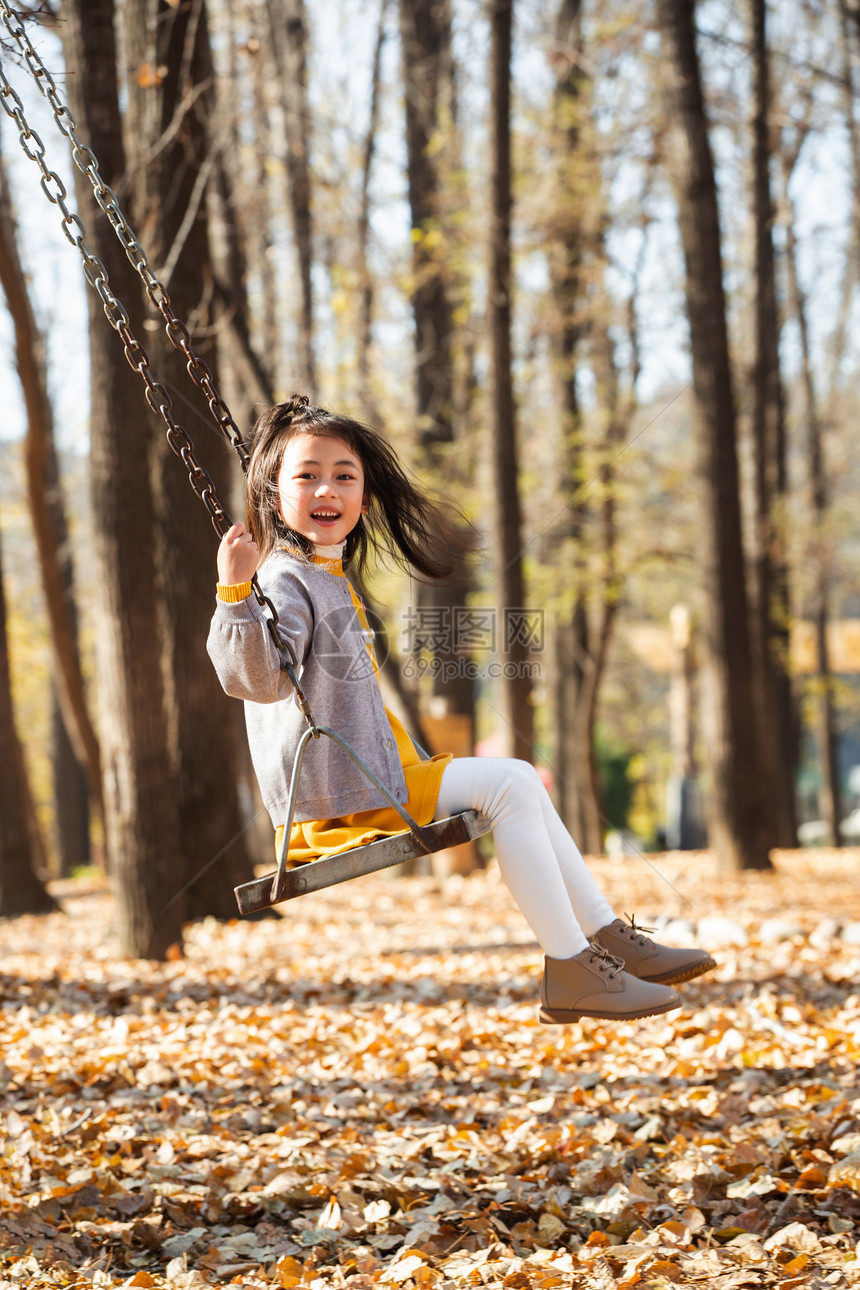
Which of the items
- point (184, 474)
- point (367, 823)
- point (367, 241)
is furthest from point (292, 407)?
point (367, 241)

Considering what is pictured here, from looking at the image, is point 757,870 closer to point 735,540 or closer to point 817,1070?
point 735,540

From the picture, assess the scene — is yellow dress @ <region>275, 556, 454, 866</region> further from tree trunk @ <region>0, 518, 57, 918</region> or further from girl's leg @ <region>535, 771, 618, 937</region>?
tree trunk @ <region>0, 518, 57, 918</region>

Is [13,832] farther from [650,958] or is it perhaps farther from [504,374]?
[650,958]

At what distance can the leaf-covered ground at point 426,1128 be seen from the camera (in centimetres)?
307

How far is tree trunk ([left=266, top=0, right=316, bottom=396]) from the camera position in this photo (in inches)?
489

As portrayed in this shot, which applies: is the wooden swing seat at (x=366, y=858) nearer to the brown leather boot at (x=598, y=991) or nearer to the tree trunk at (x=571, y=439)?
the brown leather boot at (x=598, y=991)

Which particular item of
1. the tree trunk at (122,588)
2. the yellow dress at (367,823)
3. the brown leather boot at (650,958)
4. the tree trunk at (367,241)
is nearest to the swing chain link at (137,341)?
the yellow dress at (367,823)

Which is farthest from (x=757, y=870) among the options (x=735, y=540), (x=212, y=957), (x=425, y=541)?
(x=425, y=541)

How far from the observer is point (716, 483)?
10.4m

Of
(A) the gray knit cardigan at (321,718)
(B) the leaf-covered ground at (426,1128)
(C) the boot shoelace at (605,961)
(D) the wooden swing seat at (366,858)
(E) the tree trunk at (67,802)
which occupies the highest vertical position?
(A) the gray knit cardigan at (321,718)

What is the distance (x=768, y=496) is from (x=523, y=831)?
12498 millimetres

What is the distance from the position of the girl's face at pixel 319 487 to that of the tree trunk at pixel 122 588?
12.3ft

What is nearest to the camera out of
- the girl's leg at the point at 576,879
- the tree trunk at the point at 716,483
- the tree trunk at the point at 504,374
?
the girl's leg at the point at 576,879

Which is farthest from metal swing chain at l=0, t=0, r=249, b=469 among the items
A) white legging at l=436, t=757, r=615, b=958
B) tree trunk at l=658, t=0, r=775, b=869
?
tree trunk at l=658, t=0, r=775, b=869
